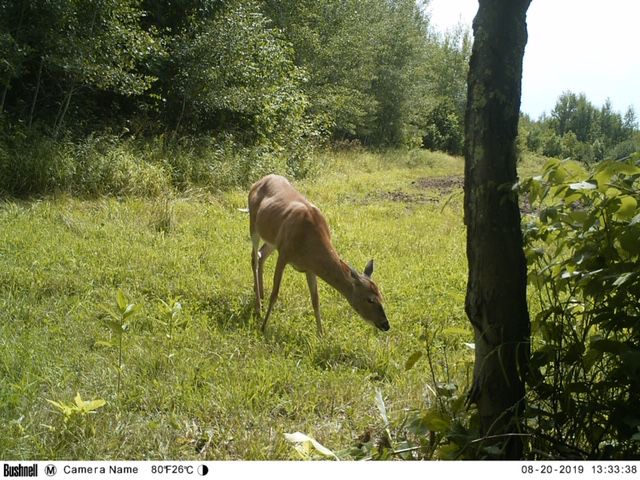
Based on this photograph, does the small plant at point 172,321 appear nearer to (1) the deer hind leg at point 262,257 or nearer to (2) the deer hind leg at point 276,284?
(2) the deer hind leg at point 276,284

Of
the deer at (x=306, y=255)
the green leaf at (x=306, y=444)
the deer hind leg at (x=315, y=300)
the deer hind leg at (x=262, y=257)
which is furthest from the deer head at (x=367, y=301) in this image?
the green leaf at (x=306, y=444)

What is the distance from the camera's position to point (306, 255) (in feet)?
18.4

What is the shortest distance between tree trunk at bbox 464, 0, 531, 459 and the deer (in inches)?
98.3

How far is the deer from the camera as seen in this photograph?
16.9 feet

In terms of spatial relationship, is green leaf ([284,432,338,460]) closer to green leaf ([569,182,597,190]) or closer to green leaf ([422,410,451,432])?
green leaf ([422,410,451,432])

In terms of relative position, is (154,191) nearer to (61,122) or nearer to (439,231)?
(61,122)

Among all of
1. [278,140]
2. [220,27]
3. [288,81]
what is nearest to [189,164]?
[220,27]

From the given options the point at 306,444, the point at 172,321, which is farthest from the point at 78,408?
the point at 172,321

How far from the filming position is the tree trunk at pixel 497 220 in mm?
2428

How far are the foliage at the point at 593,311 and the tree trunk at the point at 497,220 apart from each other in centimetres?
10

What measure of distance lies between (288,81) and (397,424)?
14928 mm

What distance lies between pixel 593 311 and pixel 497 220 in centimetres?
51

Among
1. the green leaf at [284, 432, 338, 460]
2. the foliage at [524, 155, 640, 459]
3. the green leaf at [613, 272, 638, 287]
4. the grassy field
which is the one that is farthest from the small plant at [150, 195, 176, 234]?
the green leaf at [613, 272, 638, 287]

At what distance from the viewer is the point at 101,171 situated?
10.3m
